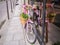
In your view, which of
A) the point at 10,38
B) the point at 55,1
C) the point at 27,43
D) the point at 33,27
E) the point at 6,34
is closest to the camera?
the point at 55,1

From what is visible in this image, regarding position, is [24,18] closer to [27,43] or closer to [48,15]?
[27,43]

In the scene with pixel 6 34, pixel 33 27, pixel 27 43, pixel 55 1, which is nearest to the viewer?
pixel 55 1

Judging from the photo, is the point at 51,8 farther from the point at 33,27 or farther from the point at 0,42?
the point at 0,42

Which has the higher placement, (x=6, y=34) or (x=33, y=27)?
(x=33, y=27)

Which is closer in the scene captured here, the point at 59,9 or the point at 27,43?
the point at 59,9

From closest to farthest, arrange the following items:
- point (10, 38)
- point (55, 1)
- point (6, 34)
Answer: point (55, 1)
point (10, 38)
point (6, 34)

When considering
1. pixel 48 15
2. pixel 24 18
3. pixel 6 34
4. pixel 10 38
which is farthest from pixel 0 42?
pixel 48 15

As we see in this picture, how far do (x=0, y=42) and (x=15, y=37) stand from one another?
770 millimetres

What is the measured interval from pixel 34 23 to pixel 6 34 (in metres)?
1.84

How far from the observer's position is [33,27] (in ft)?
15.5

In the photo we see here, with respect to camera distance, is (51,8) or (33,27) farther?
(33,27)

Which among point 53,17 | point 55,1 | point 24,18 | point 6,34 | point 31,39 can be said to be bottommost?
point 6,34

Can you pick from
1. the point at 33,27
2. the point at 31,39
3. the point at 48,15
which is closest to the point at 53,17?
the point at 48,15

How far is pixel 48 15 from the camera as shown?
3.57 meters
